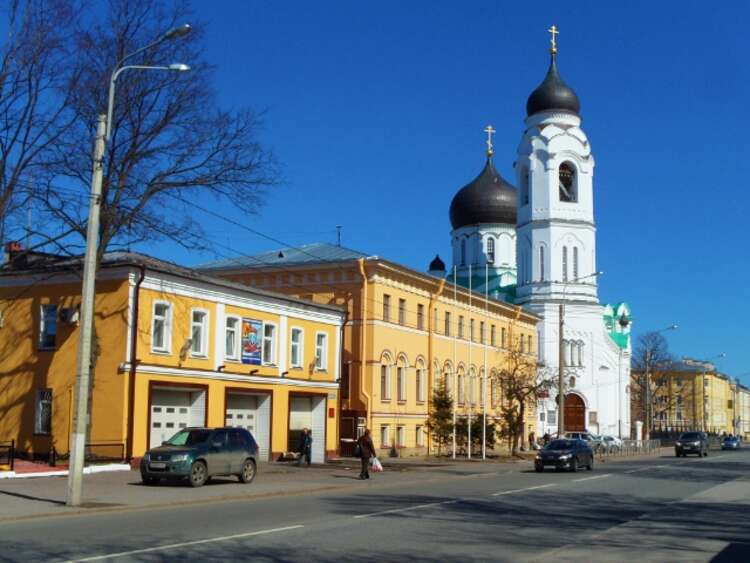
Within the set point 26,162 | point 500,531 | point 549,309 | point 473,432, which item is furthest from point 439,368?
point 500,531

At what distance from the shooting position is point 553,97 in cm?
7725

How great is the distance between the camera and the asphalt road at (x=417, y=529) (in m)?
13.0

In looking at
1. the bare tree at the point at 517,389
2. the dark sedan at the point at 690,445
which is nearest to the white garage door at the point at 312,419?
the bare tree at the point at 517,389

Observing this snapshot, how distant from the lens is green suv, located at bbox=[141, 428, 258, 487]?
25.2m

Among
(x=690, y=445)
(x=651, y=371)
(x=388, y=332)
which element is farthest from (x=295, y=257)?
(x=651, y=371)

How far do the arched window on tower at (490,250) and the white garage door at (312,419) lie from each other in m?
43.7

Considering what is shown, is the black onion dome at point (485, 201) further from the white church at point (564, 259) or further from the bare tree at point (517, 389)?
the bare tree at point (517, 389)

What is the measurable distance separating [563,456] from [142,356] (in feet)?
53.1

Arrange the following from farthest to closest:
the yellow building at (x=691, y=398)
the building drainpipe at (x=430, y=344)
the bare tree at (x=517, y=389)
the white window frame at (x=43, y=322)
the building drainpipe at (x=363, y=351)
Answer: the yellow building at (x=691, y=398)
the bare tree at (x=517, y=389)
the building drainpipe at (x=430, y=344)
the building drainpipe at (x=363, y=351)
the white window frame at (x=43, y=322)

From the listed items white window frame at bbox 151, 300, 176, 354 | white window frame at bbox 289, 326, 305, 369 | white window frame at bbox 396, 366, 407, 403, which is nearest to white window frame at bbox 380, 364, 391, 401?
white window frame at bbox 396, 366, 407, 403

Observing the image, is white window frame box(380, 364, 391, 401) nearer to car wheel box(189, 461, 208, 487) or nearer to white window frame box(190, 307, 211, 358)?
white window frame box(190, 307, 211, 358)

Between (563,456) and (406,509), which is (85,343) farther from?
(563,456)

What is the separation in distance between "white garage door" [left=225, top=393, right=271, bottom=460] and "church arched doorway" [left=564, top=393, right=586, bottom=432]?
1757 inches

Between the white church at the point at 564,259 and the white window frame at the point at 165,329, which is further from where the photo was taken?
the white church at the point at 564,259
